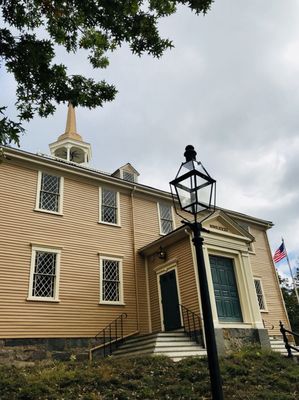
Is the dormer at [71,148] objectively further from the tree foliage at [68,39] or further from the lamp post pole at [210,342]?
the lamp post pole at [210,342]

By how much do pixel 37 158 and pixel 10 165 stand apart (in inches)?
40.1

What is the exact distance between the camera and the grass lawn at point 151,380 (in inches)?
288

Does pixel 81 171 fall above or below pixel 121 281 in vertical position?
above

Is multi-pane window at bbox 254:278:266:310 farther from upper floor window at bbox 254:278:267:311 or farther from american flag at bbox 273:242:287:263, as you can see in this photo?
american flag at bbox 273:242:287:263

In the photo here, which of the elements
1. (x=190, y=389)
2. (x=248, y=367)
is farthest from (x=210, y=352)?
(x=248, y=367)

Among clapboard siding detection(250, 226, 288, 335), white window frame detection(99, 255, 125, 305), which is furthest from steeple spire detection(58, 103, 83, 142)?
clapboard siding detection(250, 226, 288, 335)

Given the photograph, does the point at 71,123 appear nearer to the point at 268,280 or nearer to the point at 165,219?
the point at 165,219

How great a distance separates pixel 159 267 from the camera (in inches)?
572

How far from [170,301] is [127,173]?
7244 millimetres

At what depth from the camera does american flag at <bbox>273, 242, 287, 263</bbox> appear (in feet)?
64.7

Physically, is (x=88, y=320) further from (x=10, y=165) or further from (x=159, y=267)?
(x=10, y=165)

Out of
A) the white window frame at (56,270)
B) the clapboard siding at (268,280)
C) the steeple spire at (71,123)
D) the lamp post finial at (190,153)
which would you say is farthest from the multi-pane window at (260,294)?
the steeple spire at (71,123)

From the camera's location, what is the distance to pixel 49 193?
46.2 ft

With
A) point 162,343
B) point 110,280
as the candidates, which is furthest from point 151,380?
point 110,280
